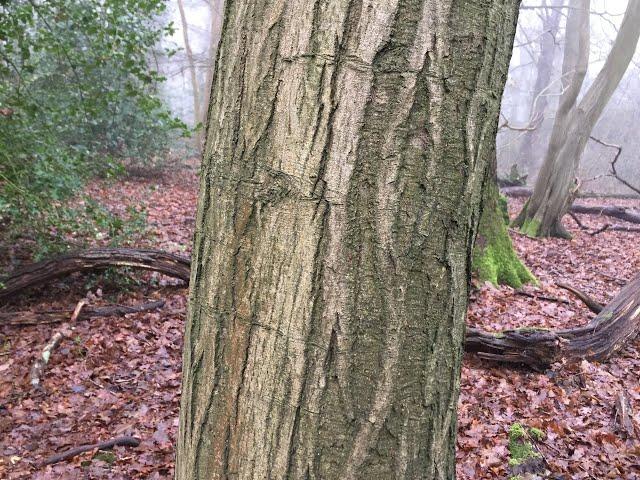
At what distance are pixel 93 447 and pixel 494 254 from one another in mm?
5245

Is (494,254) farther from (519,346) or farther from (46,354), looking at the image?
(46,354)

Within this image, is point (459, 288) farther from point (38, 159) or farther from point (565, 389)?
point (38, 159)

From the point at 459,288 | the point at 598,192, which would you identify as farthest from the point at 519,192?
the point at 459,288

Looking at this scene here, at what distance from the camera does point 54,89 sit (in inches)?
359

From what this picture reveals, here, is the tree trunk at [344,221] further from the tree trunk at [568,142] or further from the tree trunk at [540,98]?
the tree trunk at [540,98]

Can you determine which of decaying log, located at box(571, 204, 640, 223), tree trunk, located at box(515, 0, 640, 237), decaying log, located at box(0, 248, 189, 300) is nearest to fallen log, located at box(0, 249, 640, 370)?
decaying log, located at box(0, 248, 189, 300)

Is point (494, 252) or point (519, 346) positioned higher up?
point (494, 252)

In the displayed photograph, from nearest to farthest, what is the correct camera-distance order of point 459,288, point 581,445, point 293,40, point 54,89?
1. point 293,40
2. point 459,288
3. point 581,445
4. point 54,89

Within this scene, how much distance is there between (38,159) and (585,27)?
39.0 ft

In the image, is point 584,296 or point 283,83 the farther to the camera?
point 584,296

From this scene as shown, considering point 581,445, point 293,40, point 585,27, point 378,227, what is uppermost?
point 585,27

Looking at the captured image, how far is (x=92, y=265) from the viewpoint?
6.05 m

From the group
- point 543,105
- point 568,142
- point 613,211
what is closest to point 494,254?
point 568,142

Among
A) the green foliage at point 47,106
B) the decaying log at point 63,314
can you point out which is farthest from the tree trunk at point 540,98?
the decaying log at point 63,314
